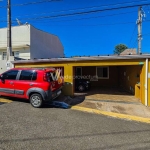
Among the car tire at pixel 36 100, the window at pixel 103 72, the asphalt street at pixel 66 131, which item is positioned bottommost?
the asphalt street at pixel 66 131

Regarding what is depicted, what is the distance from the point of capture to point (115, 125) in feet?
16.3

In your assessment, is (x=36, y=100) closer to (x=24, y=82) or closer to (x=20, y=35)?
(x=24, y=82)

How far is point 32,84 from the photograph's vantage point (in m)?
6.58

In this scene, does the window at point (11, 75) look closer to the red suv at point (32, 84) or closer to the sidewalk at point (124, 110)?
the red suv at point (32, 84)

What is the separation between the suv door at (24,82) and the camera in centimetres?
664

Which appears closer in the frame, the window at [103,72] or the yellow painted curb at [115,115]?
the yellow painted curb at [115,115]

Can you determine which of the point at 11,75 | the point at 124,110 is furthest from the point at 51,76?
the point at 124,110

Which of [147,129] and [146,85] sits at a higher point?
[146,85]

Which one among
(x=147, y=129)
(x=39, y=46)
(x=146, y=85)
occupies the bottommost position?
(x=147, y=129)

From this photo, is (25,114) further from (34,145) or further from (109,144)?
(109,144)

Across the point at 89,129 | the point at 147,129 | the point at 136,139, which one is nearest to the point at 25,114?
the point at 89,129

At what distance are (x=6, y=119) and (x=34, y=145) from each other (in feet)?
7.44

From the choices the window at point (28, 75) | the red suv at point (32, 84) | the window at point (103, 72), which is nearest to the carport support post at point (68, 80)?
the red suv at point (32, 84)

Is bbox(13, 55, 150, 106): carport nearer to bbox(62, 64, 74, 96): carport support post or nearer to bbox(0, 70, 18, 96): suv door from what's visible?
bbox(62, 64, 74, 96): carport support post
